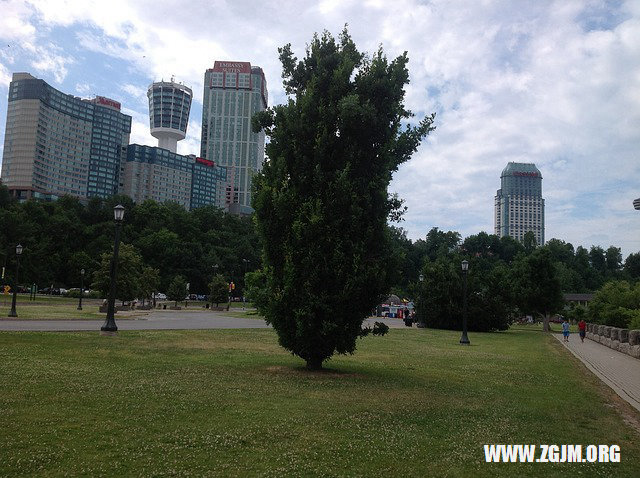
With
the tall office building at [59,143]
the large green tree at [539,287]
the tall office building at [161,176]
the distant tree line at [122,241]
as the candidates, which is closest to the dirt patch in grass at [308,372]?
the large green tree at [539,287]

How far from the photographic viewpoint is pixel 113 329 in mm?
19531

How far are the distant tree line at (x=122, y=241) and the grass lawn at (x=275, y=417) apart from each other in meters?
49.4

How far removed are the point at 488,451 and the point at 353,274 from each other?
5.68 metres

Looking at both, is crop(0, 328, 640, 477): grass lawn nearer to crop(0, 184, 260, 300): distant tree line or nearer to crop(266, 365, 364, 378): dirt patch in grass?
crop(266, 365, 364, 378): dirt patch in grass

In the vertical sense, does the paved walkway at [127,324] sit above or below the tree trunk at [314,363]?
below

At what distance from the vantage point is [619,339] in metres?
26.9

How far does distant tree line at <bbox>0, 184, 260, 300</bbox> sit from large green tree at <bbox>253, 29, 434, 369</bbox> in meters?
49.3

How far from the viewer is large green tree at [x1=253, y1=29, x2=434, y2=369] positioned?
11672 mm

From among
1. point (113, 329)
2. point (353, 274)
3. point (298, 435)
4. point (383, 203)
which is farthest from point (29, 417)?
point (113, 329)

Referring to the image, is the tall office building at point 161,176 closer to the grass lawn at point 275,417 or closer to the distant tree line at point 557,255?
the distant tree line at point 557,255

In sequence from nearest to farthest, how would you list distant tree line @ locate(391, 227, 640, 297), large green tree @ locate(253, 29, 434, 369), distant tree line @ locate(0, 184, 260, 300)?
large green tree @ locate(253, 29, 434, 369)
distant tree line @ locate(0, 184, 260, 300)
distant tree line @ locate(391, 227, 640, 297)

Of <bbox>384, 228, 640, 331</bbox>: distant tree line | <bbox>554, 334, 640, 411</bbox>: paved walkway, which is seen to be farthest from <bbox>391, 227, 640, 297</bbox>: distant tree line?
<bbox>554, 334, 640, 411</bbox>: paved walkway

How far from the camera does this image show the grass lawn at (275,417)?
547 centimetres

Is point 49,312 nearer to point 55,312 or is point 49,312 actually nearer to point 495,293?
point 55,312
